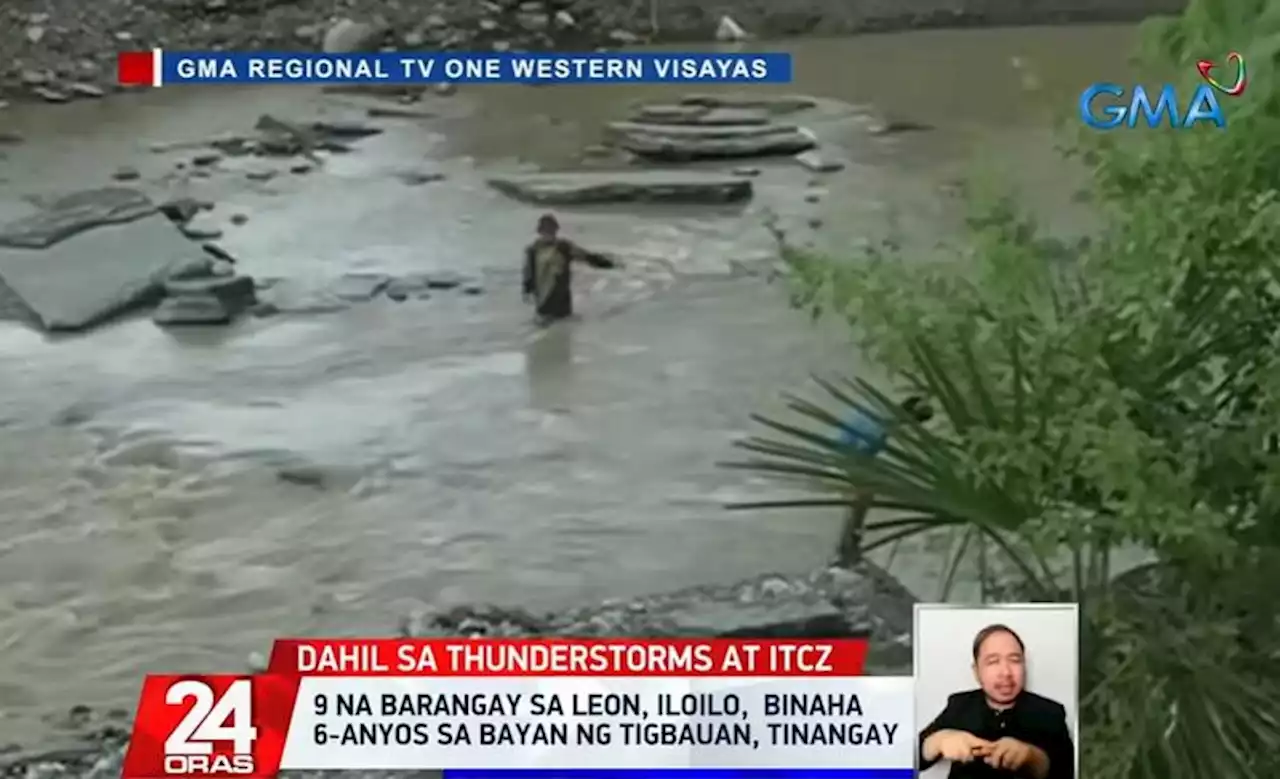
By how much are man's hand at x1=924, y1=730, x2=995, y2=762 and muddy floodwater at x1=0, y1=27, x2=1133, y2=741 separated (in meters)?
0.12

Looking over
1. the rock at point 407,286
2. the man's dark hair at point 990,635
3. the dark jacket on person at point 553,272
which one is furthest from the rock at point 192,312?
the man's dark hair at point 990,635

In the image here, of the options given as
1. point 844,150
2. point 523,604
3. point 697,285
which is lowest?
point 523,604

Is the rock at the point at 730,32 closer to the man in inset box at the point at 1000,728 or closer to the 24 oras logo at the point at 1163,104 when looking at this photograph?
the 24 oras logo at the point at 1163,104

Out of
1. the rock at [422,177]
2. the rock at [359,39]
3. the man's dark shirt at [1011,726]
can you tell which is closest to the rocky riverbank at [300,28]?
the rock at [359,39]

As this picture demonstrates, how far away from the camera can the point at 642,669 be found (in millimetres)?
1006

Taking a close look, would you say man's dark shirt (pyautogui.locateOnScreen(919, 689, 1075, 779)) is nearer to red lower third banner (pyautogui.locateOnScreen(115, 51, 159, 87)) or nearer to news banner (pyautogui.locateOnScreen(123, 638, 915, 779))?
news banner (pyautogui.locateOnScreen(123, 638, 915, 779))

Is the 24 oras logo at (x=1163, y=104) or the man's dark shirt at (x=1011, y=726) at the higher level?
the 24 oras logo at (x=1163, y=104)

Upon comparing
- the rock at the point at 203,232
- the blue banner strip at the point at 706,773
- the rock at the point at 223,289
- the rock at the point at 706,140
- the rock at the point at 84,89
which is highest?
the rock at the point at 84,89

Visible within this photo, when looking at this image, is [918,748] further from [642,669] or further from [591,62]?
[591,62]

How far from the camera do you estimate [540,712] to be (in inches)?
39.7

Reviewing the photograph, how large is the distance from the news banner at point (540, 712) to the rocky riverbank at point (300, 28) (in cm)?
49

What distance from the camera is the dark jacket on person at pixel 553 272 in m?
1.02

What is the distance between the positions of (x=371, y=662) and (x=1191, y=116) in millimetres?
791

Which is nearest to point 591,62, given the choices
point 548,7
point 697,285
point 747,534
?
point 548,7
